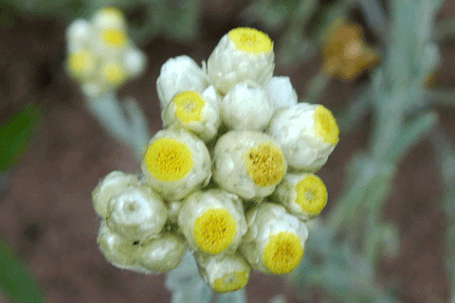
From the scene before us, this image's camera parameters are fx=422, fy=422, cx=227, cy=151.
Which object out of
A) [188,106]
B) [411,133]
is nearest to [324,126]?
[188,106]

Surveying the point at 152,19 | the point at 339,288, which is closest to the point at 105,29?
the point at 152,19

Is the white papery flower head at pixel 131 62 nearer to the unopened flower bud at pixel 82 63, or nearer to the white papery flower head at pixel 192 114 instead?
the unopened flower bud at pixel 82 63

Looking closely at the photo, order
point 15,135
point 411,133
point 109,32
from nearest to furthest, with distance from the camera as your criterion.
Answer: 1. point 411,133
2. point 109,32
3. point 15,135

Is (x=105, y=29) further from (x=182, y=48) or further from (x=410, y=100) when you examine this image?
(x=410, y=100)

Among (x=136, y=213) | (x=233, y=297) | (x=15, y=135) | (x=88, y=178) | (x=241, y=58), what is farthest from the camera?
(x=88, y=178)

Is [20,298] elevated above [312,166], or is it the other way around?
[312,166]

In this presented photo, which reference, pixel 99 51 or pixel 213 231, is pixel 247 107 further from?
pixel 99 51

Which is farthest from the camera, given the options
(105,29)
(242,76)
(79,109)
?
(79,109)

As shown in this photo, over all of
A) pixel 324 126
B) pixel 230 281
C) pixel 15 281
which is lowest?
pixel 15 281
